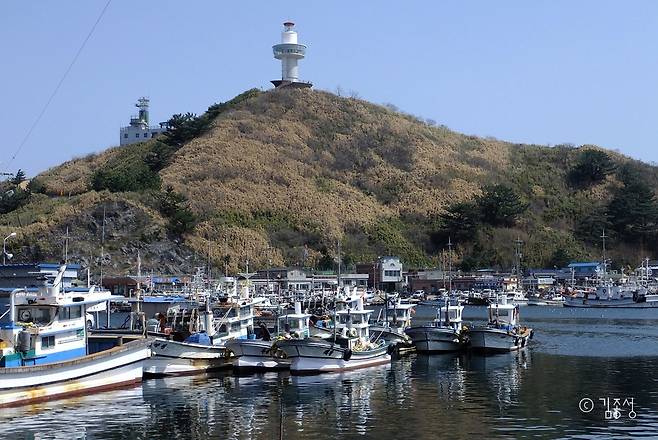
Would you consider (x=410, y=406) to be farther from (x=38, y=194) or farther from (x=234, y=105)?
(x=234, y=105)

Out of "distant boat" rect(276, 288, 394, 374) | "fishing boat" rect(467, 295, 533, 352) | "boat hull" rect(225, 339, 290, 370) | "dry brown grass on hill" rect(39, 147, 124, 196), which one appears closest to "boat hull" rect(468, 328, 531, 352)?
"fishing boat" rect(467, 295, 533, 352)

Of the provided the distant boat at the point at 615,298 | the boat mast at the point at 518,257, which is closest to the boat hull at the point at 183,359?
the distant boat at the point at 615,298

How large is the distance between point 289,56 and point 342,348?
13799 cm

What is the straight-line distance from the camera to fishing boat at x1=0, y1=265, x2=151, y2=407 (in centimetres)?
3578

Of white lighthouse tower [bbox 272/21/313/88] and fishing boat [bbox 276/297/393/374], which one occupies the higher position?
white lighthouse tower [bbox 272/21/313/88]

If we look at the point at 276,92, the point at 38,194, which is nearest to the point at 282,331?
the point at 38,194

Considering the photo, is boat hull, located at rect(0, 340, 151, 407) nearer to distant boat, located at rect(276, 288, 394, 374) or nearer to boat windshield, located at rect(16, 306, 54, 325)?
boat windshield, located at rect(16, 306, 54, 325)

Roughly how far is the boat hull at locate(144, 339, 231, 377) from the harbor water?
76cm

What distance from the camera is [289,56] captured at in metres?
179

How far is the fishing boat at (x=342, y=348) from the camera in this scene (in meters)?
45.7

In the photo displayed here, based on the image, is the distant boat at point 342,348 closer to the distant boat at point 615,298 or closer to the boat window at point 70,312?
the boat window at point 70,312

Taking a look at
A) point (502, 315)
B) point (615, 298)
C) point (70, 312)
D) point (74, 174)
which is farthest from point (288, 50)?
point (70, 312)

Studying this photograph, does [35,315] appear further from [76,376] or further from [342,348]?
[342,348]

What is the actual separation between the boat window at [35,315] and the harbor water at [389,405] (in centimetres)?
375
